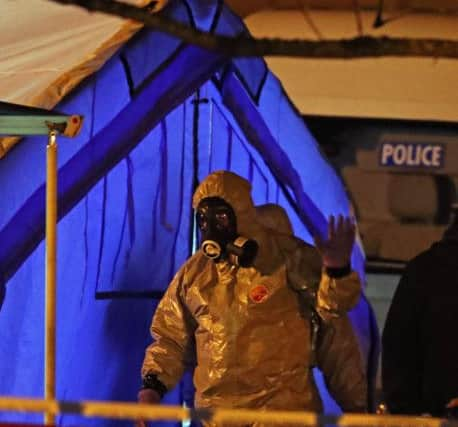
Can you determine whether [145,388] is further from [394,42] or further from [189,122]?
[394,42]

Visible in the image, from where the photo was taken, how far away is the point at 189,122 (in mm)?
5234

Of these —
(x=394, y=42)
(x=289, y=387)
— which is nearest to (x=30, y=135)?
(x=289, y=387)

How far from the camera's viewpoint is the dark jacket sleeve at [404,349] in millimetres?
4555

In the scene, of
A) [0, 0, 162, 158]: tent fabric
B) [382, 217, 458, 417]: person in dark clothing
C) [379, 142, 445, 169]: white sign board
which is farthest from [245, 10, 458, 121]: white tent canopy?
[382, 217, 458, 417]: person in dark clothing

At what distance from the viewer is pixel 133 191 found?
5.11 metres

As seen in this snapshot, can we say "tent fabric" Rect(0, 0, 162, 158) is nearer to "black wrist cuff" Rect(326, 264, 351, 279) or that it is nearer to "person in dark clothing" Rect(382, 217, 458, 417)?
"black wrist cuff" Rect(326, 264, 351, 279)

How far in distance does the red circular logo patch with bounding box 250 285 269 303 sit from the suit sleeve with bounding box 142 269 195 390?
301mm

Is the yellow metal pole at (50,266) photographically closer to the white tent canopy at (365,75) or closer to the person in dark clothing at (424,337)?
the person in dark clothing at (424,337)

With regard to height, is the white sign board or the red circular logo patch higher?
the white sign board

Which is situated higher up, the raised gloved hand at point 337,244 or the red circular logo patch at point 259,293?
the raised gloved hand at point 337,244

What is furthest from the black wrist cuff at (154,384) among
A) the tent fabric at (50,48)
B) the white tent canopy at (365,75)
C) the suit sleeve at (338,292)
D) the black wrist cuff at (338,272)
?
the white tent canopy at (365,75)

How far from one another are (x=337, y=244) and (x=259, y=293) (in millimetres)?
502

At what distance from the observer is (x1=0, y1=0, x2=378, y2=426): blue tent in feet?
15.7

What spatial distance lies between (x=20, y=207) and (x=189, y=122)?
94cm
